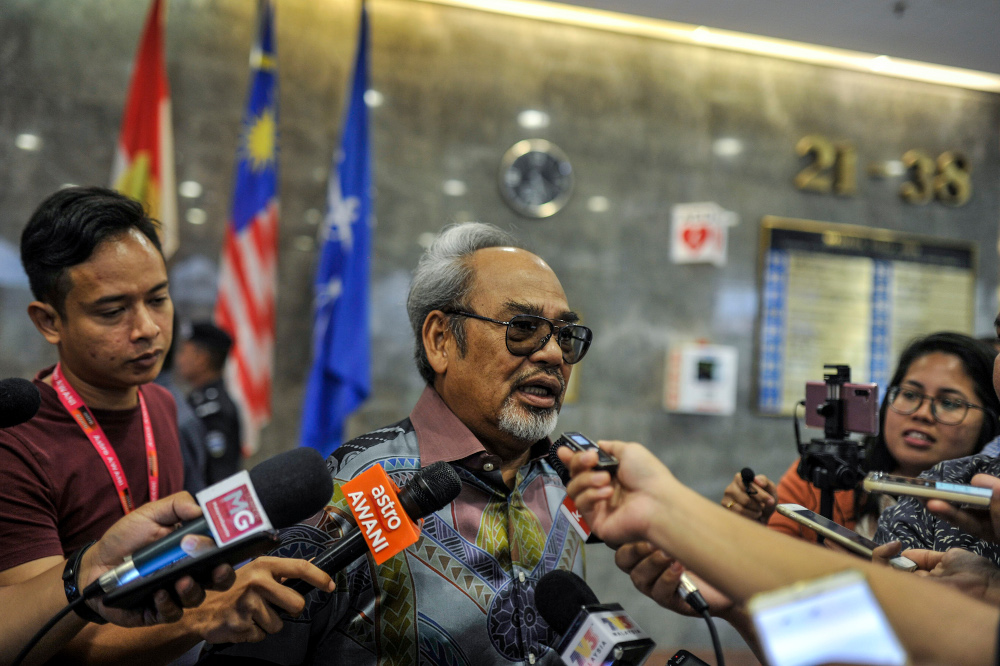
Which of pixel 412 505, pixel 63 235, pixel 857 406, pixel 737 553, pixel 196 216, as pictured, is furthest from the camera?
pixel 196 216

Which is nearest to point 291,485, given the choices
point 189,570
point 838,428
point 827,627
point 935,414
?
point 189,570

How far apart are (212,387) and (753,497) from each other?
9.88ft

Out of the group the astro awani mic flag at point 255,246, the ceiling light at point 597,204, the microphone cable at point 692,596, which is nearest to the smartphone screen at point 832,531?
the microphone cable at point 692,596

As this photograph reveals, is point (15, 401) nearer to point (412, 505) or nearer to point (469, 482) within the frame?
point (412, 505)

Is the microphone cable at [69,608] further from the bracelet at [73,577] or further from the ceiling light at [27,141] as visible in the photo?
the ceiling light at [27,141]

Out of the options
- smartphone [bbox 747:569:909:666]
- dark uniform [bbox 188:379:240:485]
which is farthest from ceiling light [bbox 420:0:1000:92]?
smartphone [bbox 747:569:909:666]

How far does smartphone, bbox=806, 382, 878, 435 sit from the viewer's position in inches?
83.4

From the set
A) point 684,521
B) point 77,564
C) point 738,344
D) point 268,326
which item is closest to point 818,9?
point 738,344

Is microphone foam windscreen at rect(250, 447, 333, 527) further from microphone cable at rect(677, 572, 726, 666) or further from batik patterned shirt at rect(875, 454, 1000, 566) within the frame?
batik patterned shirt at rect(875, 454, 1000, 566)

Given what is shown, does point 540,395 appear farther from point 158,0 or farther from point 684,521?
point 158,0

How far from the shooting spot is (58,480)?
1.58 meters

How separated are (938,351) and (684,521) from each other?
2.11m

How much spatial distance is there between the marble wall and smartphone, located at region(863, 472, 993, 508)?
11.8 ft

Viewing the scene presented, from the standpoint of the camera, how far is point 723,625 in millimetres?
5172
